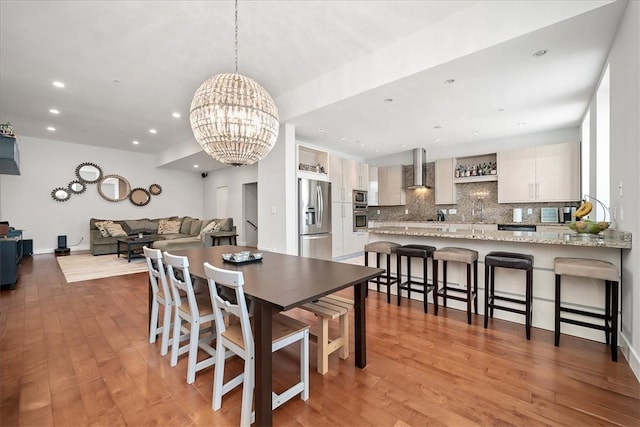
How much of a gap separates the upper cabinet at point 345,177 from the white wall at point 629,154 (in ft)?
14.0

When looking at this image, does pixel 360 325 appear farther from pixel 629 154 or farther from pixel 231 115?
pixel 629 154

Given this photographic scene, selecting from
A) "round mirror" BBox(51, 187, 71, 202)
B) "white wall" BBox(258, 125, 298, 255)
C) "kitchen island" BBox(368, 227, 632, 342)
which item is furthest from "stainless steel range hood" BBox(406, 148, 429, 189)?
"round mirror" BBox(51, 187, 71, 202)

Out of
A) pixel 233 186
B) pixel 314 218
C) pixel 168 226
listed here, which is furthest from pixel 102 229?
pixel 314 218

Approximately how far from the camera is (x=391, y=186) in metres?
7.05

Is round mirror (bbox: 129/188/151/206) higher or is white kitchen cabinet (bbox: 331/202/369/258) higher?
round mirror (bbox: 129/188/151/206)

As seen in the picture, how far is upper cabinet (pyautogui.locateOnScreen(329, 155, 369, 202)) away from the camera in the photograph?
19.6 ft

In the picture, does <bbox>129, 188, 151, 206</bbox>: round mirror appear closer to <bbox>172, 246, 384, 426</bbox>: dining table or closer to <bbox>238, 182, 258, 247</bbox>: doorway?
<bbox>238, 182, 258, 247</bbox>: doorway

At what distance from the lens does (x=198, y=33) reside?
2.76 meters

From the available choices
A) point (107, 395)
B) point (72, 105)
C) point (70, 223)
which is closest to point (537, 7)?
point (107, 395)

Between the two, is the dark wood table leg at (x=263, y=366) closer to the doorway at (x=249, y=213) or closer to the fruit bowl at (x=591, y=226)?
the fruit bowl at (x=591, y=226)

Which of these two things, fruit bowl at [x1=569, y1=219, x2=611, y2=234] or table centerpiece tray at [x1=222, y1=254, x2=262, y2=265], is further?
fruit bowl at [x1=569, y1=219, x2=611, y2=234]

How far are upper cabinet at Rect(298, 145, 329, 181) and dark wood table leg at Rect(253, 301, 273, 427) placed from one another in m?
3.93

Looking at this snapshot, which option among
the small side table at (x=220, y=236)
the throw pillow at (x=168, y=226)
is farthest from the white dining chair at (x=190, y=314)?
the throw pillow at (x=168, y=226)

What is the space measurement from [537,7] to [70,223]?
1029 cm
